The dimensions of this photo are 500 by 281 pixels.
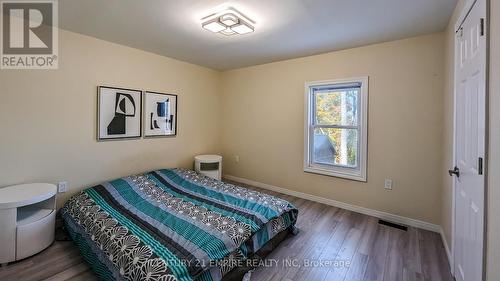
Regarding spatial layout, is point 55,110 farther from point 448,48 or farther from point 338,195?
point 448,48

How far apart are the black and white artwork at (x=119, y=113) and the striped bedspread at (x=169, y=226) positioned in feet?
2.16

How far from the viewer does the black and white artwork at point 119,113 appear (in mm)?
2821

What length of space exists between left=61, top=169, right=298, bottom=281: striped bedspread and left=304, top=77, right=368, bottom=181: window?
1202 millimetres

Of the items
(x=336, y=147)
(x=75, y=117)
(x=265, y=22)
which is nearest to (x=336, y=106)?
(x=336, y=147)

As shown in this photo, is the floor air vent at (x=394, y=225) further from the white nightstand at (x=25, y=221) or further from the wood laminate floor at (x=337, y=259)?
the white nightstand at (x=25, y=221)

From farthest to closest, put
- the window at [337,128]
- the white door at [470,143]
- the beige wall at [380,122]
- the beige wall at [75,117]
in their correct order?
the window at [337,128]
the beige wall at [380,122]
the beige wall at [75,117]
the white door at [470,143]

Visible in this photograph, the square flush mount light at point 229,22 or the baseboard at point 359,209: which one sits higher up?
the square flush mount light at point 229,22

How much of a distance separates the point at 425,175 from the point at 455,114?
39.6 inches

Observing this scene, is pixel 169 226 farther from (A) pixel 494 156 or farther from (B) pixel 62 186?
(A) pixel 494 156

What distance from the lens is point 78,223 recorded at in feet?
6.89

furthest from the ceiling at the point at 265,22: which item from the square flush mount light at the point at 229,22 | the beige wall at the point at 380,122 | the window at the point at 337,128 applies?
the window at the point at 337,128

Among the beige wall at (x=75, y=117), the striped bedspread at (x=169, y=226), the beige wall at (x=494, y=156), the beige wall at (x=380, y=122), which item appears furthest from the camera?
the beige wall at (x=380, y=122)

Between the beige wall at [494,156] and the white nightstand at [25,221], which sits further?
the white nightstand at [25,221]

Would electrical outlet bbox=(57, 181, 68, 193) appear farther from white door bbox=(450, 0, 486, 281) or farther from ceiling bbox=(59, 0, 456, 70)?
white door bbox=(450, 0, 486, 281)
